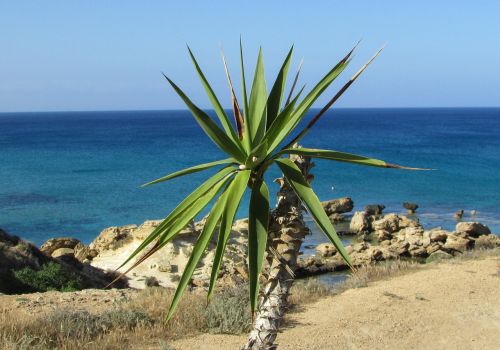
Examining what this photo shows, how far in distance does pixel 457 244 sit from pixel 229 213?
76.6 feet

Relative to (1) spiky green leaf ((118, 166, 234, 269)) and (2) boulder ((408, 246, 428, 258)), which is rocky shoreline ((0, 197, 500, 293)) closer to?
(2) boulder ((408, 246, 428, 258))

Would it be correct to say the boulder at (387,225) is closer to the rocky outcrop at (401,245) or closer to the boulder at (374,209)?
the rocky outcrop at (401,245)

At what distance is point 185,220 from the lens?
480cm

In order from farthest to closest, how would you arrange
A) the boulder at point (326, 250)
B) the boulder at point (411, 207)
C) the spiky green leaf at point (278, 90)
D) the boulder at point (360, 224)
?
the boulder at point (411, 207)
the boulder at point (360, 224)
the boulder at point (326, 250)
the spiky green leaf at point (278, 90)

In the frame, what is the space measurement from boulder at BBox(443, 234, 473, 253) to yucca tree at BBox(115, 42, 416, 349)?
21730 mm

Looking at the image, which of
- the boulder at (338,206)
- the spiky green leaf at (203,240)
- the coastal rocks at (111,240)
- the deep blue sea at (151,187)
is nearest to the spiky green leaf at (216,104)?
the spiky green leaf at (203,240)

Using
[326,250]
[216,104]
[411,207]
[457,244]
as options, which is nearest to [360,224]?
[457,244]

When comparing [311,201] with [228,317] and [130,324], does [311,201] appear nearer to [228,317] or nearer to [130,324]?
[228,317]

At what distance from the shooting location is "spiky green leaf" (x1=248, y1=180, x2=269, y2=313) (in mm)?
4523

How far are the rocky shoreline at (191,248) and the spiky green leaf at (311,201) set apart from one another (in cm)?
1264

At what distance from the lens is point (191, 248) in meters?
22.3

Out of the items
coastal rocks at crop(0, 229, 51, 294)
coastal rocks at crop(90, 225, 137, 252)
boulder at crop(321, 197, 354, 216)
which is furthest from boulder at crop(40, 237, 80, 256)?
boulder at crop(321, 197, 354, 216)

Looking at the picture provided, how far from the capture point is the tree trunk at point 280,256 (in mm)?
5359

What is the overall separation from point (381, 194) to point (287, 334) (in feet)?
126
